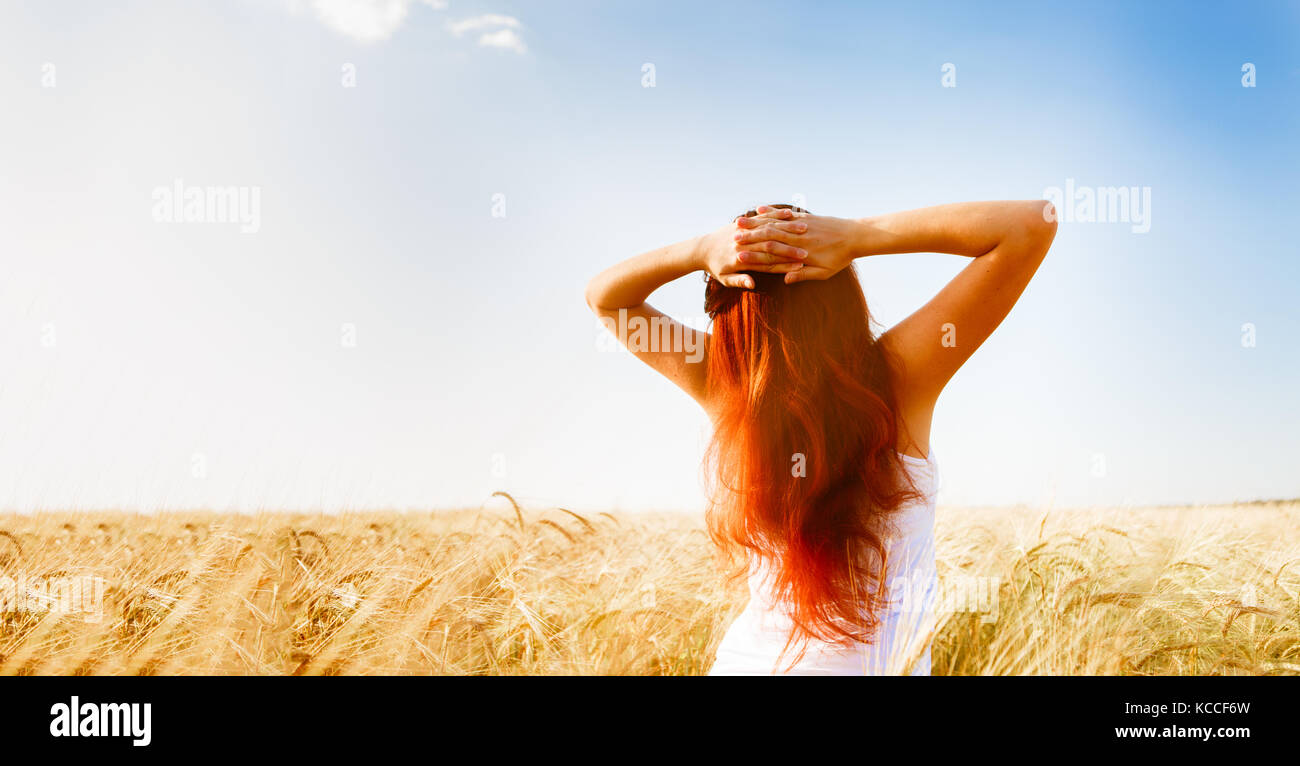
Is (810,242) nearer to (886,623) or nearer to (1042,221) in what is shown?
(1042,221)

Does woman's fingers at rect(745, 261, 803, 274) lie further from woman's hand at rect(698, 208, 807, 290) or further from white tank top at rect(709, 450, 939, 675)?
white tank top at rect(709, 450, 939, 675)

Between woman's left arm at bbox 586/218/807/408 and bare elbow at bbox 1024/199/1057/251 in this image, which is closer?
bare elbow at bbox 1024/199/1057/251

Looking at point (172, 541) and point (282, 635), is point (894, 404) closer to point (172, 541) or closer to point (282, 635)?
point (282, 635)

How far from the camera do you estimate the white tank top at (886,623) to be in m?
1.71

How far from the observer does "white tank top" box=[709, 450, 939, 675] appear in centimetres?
171

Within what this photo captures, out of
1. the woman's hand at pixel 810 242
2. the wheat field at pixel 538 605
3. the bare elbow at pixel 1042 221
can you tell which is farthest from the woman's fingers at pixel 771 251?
the wheat field at pixel 538 605

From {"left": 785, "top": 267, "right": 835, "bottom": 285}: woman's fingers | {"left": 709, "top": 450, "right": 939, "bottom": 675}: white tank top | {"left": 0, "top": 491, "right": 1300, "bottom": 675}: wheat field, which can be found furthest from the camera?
{"left": 0, "top": 491, "right": 1300, "bottom": 675}: wheat field

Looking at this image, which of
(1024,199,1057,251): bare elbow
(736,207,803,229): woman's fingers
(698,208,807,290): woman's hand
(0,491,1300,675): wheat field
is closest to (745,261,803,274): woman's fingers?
(698,208,807,290): woman's hand

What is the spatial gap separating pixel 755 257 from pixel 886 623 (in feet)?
3.11

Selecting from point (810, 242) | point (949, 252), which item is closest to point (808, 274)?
point (810, 242)

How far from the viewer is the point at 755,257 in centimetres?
186

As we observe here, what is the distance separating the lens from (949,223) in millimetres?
1777

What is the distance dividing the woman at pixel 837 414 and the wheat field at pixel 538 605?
0.46m
